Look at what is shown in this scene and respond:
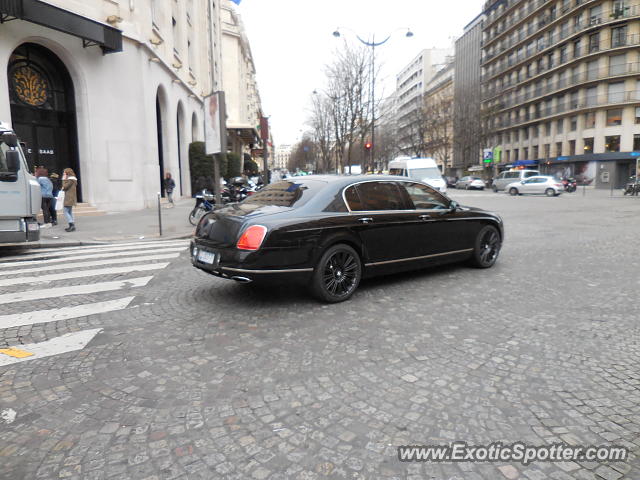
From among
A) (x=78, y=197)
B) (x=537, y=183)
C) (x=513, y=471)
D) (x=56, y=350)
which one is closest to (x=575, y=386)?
(x=513, y=471)

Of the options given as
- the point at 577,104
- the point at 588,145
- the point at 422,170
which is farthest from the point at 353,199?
the point at 577,104

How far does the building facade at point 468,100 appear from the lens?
57.4 metres

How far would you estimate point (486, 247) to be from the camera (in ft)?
23.5

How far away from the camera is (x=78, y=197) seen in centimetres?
1728

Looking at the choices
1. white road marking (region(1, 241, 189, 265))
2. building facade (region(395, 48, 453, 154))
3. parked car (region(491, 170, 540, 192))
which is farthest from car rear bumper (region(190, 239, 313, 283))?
building facade (region(395, 48, 453, 154))

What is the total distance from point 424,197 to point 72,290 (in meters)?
5.00

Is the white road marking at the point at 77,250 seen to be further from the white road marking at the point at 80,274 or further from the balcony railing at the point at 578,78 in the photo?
the balcony railing at the point at 578,78

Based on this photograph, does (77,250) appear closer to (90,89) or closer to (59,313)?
(59,313)

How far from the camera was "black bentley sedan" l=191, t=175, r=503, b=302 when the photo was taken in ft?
15.9

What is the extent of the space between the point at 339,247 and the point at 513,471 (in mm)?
3249

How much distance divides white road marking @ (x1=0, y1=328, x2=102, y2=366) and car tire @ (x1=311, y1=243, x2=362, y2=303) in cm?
231

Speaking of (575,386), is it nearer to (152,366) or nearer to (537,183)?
(152,366)

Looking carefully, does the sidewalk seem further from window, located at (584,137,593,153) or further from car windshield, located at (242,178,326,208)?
window, located at (584,137,593,153)

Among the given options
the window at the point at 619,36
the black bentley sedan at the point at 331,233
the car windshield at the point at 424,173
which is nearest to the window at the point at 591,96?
the window at the point at 619,36
